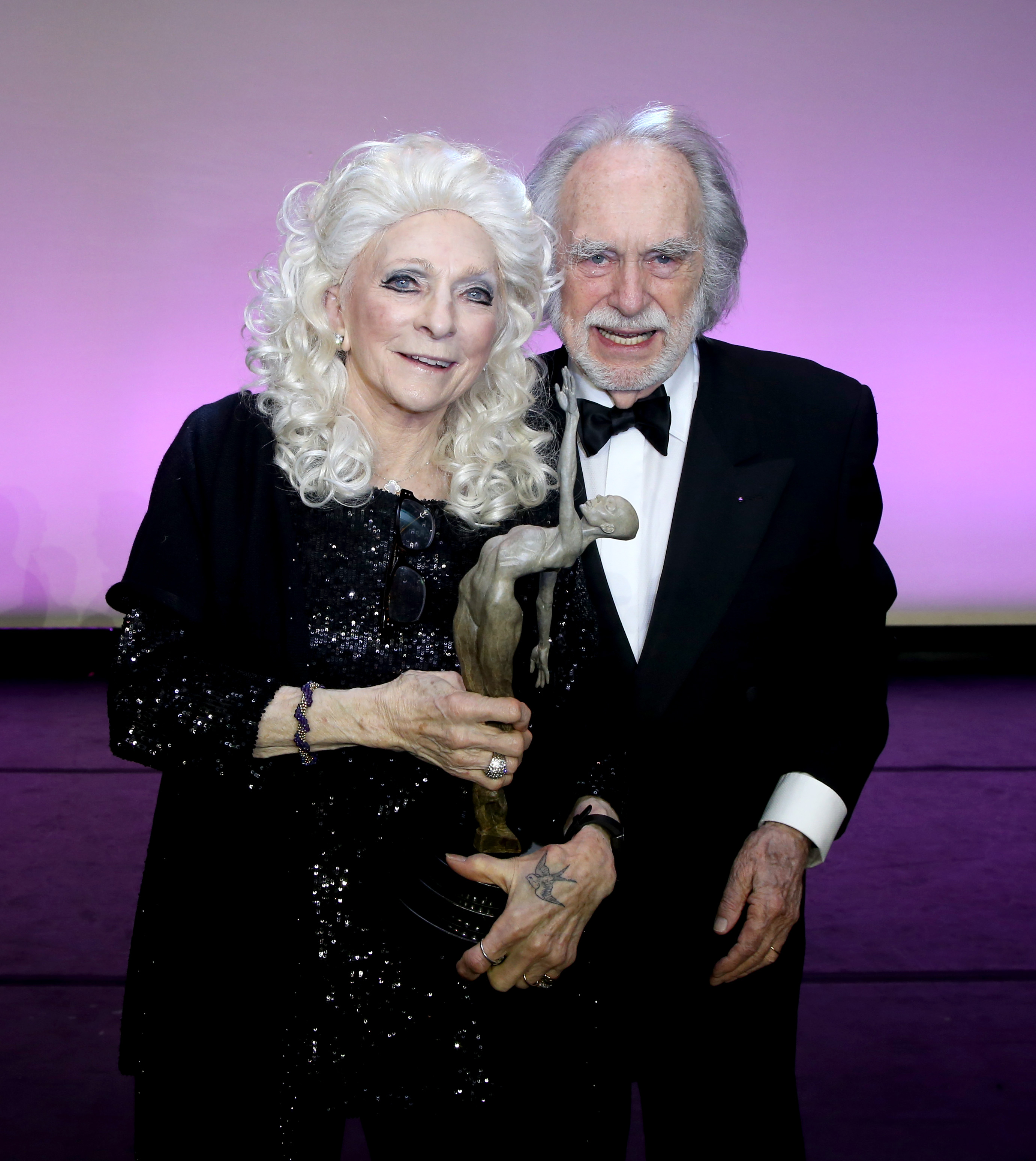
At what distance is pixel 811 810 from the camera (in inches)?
75.0

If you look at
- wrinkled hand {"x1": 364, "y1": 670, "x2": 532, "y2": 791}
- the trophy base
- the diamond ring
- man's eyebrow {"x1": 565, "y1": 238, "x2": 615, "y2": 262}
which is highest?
man's eyebrow {"x1": 565, "y1": 238, "x2": 615, "y2": 262}

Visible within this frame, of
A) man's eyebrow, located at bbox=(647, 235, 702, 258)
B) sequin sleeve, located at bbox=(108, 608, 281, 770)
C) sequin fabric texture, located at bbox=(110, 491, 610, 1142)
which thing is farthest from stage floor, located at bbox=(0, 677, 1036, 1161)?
man's eyebrow, located at bbox=(647, 235, 702, 258)

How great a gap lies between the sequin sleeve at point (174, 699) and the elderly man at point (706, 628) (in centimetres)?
57

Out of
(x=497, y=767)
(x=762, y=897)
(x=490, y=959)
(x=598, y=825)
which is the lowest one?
(x=762, y=897)

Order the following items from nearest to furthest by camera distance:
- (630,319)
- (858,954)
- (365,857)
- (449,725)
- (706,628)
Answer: (449,725)
(365,857)
(706,628)
(630,319)
(858,954)

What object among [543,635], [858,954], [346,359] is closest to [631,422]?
[346,359]

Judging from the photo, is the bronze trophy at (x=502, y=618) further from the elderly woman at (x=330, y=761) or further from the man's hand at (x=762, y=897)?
the man's hand at (x=762, y=897)

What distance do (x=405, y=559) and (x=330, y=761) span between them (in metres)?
0.31

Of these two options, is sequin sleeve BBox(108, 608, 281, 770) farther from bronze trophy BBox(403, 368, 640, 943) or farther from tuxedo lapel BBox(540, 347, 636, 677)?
tuxedo lapel BBox(540, 347, 636, 677)

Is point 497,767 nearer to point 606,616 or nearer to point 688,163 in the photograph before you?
point 606,616

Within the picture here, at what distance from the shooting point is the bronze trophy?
1.31 meters

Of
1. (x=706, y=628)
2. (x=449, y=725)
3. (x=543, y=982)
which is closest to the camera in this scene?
(x=449, y=725)

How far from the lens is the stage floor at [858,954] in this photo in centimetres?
254

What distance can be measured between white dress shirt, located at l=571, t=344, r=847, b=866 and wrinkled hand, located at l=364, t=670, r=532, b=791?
1.64ft
